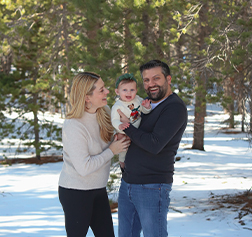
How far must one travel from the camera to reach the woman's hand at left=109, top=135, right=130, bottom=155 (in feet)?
8.64

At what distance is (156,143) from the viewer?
238 centimetres

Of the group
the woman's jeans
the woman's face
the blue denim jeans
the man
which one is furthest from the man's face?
the woman's jeans

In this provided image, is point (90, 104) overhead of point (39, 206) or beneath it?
overhead

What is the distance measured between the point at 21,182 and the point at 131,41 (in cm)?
586

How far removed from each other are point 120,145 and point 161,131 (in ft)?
1.32

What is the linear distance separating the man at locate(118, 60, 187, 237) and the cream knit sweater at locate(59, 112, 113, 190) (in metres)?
0.21

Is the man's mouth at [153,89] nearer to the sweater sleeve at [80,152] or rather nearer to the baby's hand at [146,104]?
the baby's hand at [146,104]

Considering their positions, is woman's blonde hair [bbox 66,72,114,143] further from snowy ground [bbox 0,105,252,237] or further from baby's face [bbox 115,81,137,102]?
snowy ground [bbox 0,105,252,237]

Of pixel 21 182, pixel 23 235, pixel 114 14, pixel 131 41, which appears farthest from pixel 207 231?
pixel 21 182

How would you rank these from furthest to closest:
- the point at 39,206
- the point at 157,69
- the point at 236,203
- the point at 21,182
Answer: the point at 21,182, the point at 39,206, the point at 236,203, the point at 157,69

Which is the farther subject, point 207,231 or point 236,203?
point 236,203

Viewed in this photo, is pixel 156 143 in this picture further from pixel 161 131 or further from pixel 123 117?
pixel 123 117

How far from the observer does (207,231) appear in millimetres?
5391

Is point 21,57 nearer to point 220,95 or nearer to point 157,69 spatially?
point 220,95
